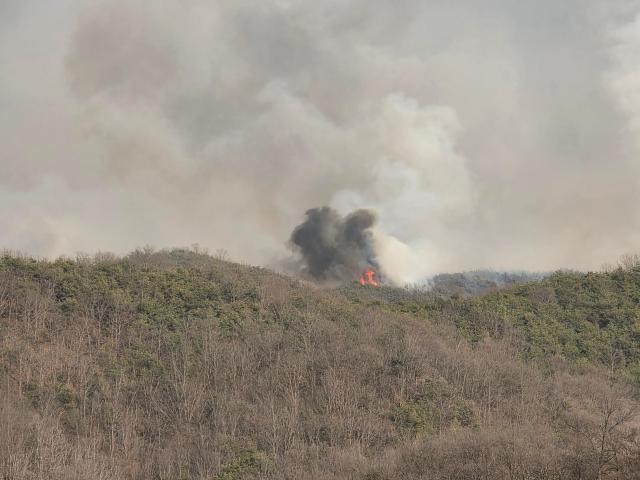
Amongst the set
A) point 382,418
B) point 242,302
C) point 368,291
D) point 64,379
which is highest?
point 368,291

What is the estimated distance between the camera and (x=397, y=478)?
30141 mm

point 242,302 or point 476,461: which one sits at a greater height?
point 242,302

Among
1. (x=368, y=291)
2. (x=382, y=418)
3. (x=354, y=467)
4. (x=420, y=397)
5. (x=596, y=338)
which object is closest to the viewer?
(x=354, y=467)

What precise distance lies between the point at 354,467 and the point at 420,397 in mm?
13736

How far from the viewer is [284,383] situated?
150 ft

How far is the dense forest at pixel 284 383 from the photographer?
31984 mm

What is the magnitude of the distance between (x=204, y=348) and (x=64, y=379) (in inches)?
426

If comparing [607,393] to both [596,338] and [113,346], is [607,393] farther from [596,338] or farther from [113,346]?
[113,346]

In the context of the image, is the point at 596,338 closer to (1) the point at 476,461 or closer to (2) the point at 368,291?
(1) the point at 476,461

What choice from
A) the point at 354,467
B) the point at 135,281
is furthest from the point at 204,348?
the point at 354,467

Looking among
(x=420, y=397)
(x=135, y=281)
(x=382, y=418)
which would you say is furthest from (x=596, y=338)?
(x=135, y=281)

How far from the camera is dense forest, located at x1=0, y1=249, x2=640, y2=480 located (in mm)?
31984

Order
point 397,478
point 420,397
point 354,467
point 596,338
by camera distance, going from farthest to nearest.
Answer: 1. point 596,338
2. point 420,397
3. point 354,467
4. point 397,478

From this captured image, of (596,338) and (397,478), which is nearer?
(397,478)
